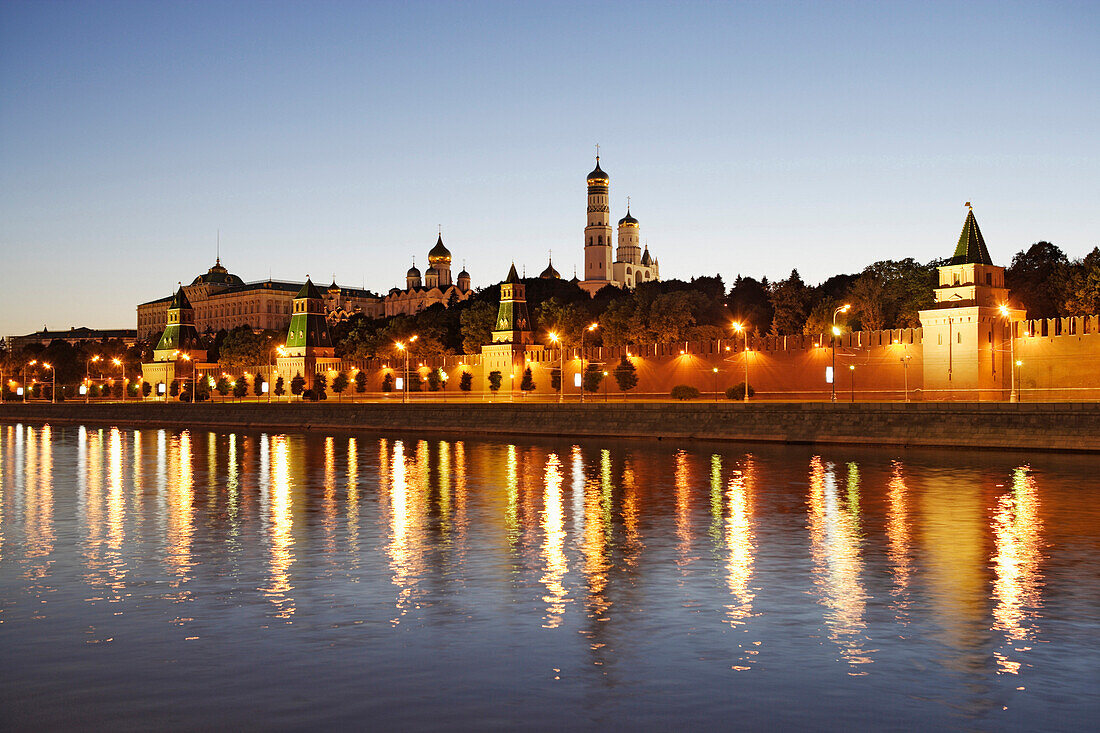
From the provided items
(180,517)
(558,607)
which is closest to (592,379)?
(180,517)

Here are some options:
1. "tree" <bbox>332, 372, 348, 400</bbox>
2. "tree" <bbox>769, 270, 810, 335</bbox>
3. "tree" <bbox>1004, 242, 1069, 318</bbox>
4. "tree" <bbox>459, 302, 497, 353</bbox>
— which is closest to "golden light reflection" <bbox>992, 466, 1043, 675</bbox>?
"tree" <bbox>1004, 242, 1069, 318</bbox>

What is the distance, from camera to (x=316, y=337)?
92625 mm

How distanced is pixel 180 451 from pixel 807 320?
40902mm

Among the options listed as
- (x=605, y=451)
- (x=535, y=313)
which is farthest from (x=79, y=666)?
(x=535, y=313)

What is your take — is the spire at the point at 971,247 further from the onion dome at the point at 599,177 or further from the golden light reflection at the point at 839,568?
the onion dome at the point at 599,177

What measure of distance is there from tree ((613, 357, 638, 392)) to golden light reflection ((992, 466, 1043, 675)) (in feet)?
134

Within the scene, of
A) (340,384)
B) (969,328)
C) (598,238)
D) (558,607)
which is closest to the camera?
(558,607)

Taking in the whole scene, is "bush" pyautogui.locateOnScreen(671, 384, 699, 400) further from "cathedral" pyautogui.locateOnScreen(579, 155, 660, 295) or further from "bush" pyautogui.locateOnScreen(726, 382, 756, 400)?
"cathedral" pyautogui.locateOnScreen(579, 155, 660, 295)

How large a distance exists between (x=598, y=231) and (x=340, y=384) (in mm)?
82345

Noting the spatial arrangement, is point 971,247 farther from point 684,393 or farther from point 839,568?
point 839,568

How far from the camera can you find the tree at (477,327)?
8631 cm

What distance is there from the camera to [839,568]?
13.5 meters

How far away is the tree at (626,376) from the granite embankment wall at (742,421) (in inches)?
569

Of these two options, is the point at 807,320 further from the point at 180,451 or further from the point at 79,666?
the point at 79,666
